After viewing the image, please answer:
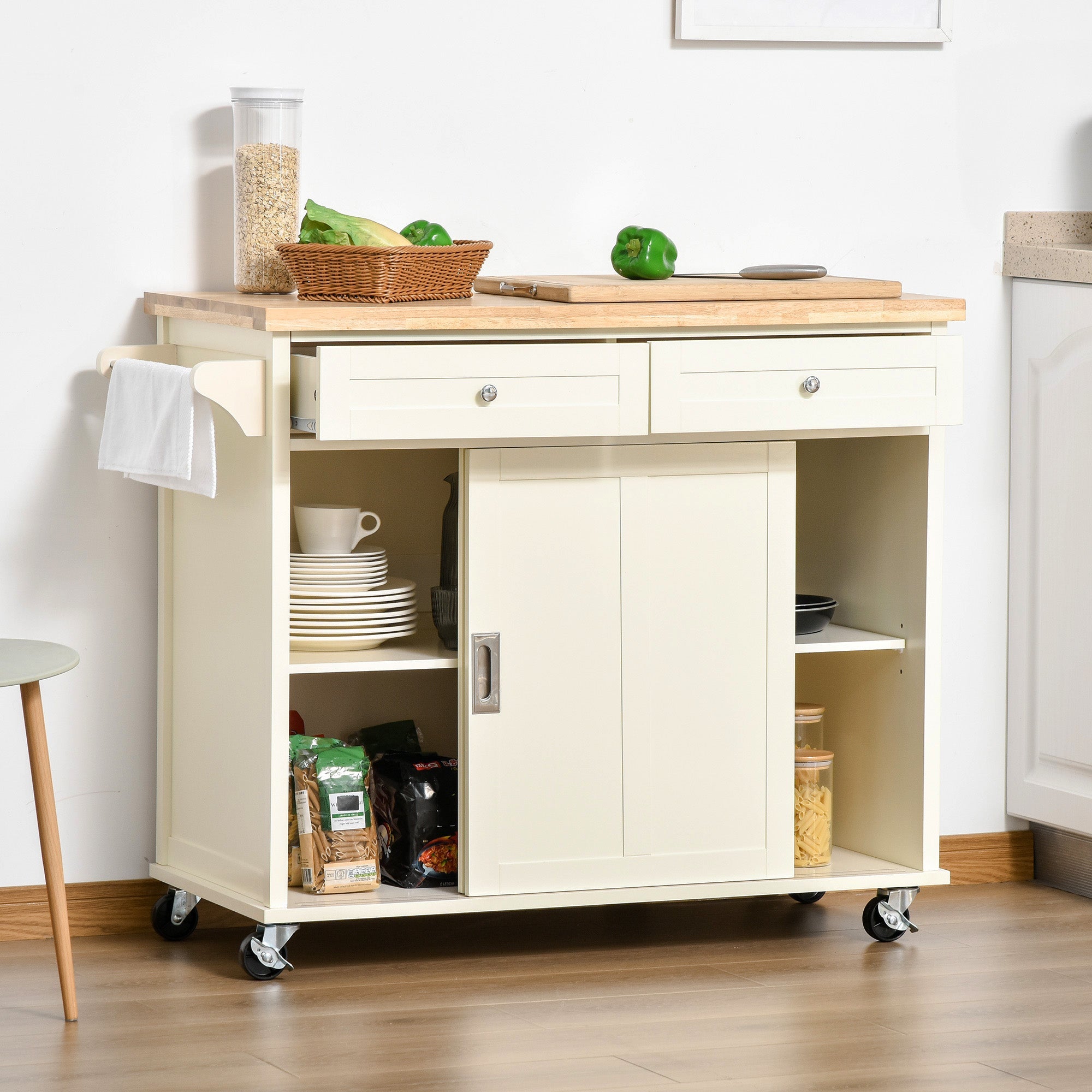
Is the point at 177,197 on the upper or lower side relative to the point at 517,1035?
upper

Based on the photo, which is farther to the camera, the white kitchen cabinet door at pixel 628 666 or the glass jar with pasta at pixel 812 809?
the glass jar with pasta at pixel 812 809

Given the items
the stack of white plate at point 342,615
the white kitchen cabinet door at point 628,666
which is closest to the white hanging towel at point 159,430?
the stack of white plate at point 342,615

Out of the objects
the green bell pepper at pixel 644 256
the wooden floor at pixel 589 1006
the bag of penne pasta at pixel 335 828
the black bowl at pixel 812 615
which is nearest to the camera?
the wooden floor at pixel 589 1006

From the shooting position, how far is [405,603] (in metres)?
2.47

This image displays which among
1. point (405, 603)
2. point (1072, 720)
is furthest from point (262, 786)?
point (1072, 720)

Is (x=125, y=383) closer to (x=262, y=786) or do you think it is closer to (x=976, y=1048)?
(x=262, y=786)

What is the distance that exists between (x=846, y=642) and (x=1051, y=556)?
20.0 inches

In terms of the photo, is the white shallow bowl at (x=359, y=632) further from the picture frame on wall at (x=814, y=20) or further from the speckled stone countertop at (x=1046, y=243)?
the speckled stone countertop at (x=1046, y=243)

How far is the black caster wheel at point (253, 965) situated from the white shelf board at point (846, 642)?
87cm

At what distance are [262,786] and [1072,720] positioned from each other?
1.35 meters

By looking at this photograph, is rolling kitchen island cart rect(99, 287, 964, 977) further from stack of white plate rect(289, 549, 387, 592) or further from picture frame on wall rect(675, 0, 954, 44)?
picture frame on wall rect(675, 0, 954, 44)

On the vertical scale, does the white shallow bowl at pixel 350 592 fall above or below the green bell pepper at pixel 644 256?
below

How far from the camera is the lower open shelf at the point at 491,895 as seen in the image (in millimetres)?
2320

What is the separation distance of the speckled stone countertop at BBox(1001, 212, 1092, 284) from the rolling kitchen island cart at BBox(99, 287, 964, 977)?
1.55ft
